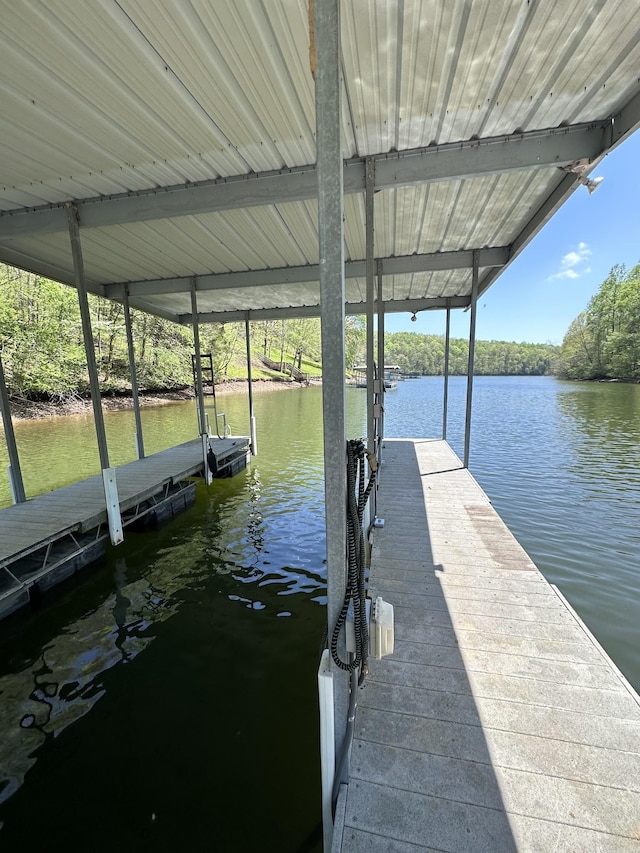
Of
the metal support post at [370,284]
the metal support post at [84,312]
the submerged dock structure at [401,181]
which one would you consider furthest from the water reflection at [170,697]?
the metal support post at [84,312]

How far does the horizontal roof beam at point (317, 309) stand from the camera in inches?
349

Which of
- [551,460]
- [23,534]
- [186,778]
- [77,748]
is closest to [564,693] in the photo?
[186,778]

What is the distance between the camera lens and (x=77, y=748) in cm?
237

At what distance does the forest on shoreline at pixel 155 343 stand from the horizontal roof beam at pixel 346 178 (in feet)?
43.4

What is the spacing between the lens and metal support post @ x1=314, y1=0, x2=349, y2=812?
→ 4.07 feet

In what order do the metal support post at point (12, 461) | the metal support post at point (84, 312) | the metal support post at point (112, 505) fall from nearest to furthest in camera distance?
1. the metal support post at point (84, 312)
2. the metal support post at point (112, 505)
3. the metal support post at point (12, 461)

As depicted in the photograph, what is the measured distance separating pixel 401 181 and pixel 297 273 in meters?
3.46

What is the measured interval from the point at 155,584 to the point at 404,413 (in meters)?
17.4

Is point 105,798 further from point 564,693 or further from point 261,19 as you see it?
point 261,19

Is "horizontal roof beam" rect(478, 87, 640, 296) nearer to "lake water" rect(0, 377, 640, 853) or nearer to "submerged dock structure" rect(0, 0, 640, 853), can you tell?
"submerged dock structure" rect(0, 0, 640, 853)

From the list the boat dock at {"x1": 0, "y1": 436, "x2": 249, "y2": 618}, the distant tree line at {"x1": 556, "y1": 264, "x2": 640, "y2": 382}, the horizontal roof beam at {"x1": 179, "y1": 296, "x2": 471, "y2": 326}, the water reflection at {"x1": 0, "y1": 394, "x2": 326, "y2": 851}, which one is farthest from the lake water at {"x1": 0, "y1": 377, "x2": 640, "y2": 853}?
the distant tree line at {"x1": 556, "y1": 264, "x2": 640, "y2": 382}

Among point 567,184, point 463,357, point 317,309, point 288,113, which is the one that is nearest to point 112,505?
point 288,113

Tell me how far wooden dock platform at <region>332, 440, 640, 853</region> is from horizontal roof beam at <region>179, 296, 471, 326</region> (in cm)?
702

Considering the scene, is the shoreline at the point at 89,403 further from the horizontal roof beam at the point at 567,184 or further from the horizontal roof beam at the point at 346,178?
the horizontal roof beam at the point at 567,184
